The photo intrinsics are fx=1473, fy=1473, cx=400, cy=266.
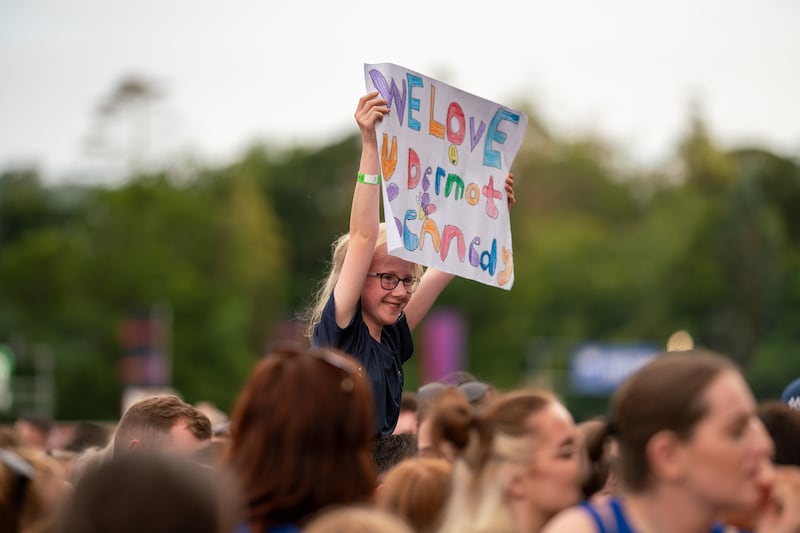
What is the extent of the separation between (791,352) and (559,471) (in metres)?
67.2

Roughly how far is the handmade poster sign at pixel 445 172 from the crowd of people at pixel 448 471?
48.2 inches

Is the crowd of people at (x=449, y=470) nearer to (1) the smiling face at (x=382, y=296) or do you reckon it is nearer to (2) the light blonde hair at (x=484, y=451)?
(2) the light blonde hair at (x=484, y=451)

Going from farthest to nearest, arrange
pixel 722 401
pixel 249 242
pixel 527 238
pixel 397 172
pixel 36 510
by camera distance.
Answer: pixel 527 238 < pixel 249 242 < pixel 397 172 < pixel 36 510 < pixel 722 401

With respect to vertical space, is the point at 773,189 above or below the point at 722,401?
above

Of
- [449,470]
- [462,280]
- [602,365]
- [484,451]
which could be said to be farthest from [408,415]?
[602,365]

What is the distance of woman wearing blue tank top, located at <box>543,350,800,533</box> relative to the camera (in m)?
3.75

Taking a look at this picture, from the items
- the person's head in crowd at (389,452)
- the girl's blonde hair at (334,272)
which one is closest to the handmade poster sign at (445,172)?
the girl's blonde hair at (334,272)

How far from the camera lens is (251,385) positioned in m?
3.95

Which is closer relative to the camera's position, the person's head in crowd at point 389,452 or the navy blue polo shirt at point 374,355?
the navy blue polo shirt at point 374,355

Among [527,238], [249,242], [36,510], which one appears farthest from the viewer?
[527,238]

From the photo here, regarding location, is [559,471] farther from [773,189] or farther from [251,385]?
[773,189]

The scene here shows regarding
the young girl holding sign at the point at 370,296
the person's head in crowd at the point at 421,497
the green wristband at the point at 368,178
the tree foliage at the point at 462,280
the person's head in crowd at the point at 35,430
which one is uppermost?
the tree foliage at the point at 462,280

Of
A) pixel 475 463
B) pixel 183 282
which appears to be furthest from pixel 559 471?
pixel 183 282

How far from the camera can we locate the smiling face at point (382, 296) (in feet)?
18.5
